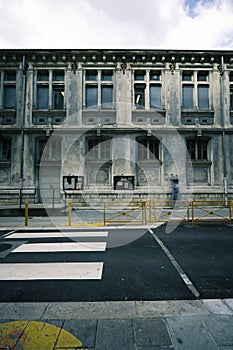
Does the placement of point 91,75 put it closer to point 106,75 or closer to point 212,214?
point 106,75

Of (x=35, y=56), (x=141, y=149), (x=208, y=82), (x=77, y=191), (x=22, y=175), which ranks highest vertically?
(x=35, y=56)

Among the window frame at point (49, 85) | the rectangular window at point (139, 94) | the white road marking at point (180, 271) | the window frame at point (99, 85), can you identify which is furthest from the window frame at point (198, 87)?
the white road marking at point (180, 271)

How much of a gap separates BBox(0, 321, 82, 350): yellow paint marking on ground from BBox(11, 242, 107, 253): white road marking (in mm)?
3303

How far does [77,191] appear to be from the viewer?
17.4 m

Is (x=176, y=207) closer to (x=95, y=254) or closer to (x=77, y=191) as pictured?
(x=77, y=191)

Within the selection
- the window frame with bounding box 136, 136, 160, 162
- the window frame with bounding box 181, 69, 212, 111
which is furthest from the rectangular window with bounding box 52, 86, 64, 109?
the window frame with bounding box 181, 69, 212, 111

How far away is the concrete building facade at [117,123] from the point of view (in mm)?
18109

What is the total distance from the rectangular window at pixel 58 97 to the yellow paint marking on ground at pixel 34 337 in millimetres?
19517

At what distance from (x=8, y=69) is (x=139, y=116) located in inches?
535

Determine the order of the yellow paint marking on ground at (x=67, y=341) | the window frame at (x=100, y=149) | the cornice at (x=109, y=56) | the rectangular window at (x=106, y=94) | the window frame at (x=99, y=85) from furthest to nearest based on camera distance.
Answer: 1. the rectangular window at (x=106, y=94)
2. the window frame at (x=99, y=85)
3. the cornice at (x=109, y=56)
4. the window frame at (x=100, y=149)
5. the yellow paint marking on ground at (x=67, y=341)

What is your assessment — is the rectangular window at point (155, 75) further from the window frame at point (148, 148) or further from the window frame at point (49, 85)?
the window frame at point (49, 85)

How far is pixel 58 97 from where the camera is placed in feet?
64.2

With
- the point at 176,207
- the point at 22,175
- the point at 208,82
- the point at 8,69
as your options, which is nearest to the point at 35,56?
the point at 8,69

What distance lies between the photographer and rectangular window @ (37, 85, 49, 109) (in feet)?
63.4
